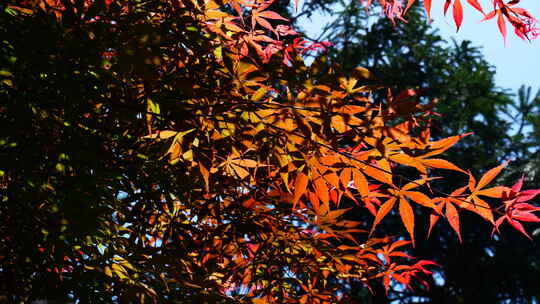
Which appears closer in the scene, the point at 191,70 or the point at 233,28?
the point at 191,70

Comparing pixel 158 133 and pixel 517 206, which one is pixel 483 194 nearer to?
pixel 517 206

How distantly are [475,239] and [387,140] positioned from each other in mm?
7792

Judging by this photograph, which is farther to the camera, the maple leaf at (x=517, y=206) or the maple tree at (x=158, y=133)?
the maple leaf at (x=517, y=206)

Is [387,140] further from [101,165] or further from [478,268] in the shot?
[478,268]

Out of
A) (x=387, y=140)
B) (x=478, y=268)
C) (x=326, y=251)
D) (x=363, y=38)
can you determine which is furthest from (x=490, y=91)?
(x=387, y=140)

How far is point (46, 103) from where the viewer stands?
1.12 meters

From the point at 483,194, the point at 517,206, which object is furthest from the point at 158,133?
the point at 517,206

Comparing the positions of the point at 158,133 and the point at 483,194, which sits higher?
the point at 158,133

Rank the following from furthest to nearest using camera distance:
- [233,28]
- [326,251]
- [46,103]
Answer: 1. [326,251]
2. [233,28]
3. [46,103]

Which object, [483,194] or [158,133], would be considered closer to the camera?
[483,194]

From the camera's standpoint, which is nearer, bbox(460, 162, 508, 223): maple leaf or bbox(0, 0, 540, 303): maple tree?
bbox(0, 0, 540, 303): maple tree

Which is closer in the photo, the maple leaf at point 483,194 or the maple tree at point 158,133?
the maple tree at point 158,133

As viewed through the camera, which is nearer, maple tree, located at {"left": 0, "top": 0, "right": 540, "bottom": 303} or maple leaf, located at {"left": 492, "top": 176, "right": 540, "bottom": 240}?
maple tree, located at {"left": 0, "top": 0, "right": 540, "bottom": 303}

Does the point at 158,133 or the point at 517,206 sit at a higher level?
the point at 158,133
